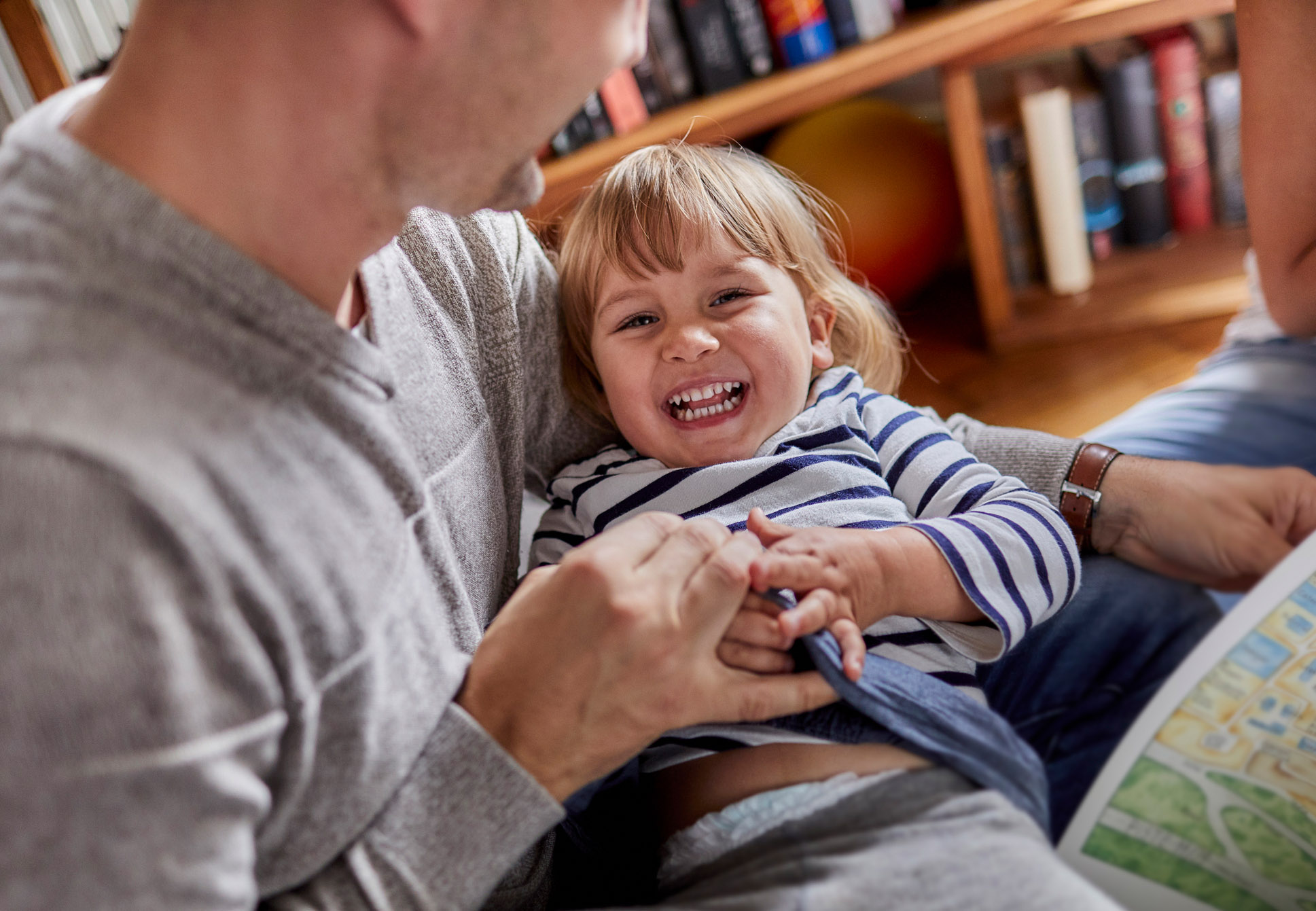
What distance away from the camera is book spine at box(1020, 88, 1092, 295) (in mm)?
1784

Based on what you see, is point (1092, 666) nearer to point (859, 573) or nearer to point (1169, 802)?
point (1169, 802)

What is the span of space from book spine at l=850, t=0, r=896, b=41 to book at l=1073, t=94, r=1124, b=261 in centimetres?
37

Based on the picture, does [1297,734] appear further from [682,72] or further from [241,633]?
[682,72]

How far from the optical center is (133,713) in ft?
1.41

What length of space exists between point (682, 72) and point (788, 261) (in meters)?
1.07

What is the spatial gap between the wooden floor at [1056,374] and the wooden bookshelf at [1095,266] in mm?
39

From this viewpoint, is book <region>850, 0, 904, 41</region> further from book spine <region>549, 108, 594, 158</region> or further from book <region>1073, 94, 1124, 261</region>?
book spine <region>549, 108, 594, 158</region>

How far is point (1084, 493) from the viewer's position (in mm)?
833

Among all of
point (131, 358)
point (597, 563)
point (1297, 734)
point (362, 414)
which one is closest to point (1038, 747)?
point (1297, 734)

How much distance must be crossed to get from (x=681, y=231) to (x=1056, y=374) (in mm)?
1092

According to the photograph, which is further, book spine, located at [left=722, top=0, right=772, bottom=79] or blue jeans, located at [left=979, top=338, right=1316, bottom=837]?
book spine, located at [left=722, top=0, right=772, bottom=79]

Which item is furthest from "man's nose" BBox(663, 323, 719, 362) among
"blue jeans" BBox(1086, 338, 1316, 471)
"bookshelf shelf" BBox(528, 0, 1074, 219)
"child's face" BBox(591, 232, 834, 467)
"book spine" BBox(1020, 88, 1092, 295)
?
"book spine" BBox(1020, 88, 1092, 295)

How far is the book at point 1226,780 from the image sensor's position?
65 cm

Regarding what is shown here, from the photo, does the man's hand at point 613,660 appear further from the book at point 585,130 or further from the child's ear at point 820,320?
the book at point 585,130
